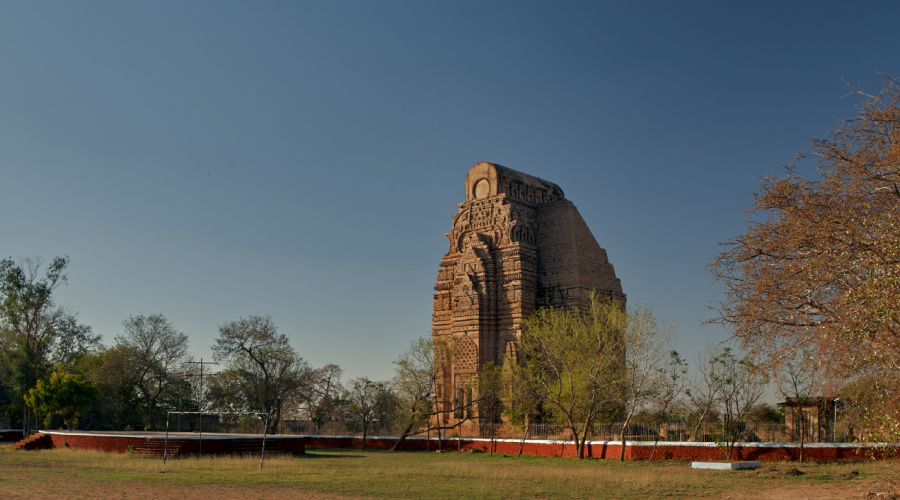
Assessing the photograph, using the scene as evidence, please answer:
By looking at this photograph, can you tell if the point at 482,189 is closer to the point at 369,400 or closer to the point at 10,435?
the point at 369,400

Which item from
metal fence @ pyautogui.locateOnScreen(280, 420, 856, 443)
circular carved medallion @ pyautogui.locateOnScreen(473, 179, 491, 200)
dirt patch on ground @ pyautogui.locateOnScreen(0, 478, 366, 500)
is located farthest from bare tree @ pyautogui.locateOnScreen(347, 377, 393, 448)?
dirt patch on ground @ pyautogui.locateOnScreen(0, 478, 366, 500)

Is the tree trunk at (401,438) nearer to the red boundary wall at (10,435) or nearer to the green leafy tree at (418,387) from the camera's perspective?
the green leafy tree at (418,387)

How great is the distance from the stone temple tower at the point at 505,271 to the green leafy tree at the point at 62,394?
16.7 metres

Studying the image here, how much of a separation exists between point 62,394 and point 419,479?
2422 centimetres

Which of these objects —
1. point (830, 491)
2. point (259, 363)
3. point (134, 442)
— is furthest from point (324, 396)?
point (830, 491)

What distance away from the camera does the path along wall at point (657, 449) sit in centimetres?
2264

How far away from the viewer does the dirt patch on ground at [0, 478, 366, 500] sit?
15.6 m

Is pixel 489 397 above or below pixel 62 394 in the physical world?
above

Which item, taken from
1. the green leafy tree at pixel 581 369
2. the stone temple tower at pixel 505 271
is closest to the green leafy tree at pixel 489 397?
the stone temple tower at pixel 505 271

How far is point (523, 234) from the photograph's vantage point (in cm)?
3875

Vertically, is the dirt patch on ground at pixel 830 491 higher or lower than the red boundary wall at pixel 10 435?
higher

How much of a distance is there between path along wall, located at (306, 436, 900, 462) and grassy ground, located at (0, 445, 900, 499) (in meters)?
1.18

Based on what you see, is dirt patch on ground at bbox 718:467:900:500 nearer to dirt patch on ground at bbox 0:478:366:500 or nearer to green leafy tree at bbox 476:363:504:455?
dirt patch on ground at bbox 0:478:366:500

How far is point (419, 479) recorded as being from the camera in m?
19.7
